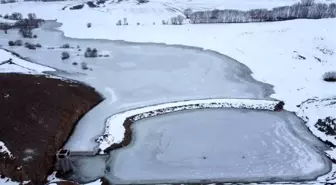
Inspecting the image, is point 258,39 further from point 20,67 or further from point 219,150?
point 20,67

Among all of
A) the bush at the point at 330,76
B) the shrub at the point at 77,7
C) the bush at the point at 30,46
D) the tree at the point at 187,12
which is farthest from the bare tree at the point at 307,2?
the bush at the point at 30,46

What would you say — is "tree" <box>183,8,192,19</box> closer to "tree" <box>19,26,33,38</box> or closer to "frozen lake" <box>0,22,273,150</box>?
"frozen lake" <box>0,22,273,150</box>

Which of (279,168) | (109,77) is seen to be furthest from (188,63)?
(279,168)

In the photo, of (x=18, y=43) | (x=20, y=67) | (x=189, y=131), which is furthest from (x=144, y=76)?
(x=18, y=43)

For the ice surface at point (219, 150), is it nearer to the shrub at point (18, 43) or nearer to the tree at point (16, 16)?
the shrub at point (18, 43)

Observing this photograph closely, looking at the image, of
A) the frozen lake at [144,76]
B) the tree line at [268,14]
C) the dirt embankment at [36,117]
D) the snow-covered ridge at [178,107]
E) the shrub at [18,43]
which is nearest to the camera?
the dirt embankment at [36,117]
